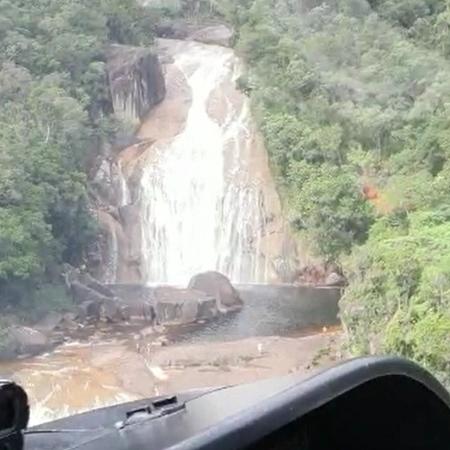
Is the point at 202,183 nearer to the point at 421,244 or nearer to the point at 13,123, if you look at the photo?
the point at 13,123

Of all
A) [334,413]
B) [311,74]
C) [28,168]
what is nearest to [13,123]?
[28,168]

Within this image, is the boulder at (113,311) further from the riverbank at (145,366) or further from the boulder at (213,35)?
the boulder at (213,35)

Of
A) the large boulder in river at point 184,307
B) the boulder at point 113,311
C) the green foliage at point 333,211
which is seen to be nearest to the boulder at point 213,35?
the green foliage at point 333,211

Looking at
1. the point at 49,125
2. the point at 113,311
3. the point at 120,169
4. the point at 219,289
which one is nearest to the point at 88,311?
the point at 113,311

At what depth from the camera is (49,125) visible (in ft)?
24.6

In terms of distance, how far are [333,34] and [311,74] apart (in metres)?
0.86

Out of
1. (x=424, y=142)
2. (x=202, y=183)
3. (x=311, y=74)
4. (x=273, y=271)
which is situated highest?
(x=311, y=74)

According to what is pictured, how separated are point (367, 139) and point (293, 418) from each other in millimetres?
7212

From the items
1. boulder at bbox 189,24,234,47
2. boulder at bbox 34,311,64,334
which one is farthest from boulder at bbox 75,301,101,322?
boulder at bbox 189,24,234,47

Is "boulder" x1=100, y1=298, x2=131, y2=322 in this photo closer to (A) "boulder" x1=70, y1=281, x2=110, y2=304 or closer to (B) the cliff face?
(A) "boulder" x1=70, y1=281, x2=110, y2=304

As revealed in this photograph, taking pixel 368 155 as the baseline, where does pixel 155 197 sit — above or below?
below

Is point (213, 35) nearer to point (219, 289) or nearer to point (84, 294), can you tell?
point (219, 289)

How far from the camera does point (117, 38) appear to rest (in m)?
9.42

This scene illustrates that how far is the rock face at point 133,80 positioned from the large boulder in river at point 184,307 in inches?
106
